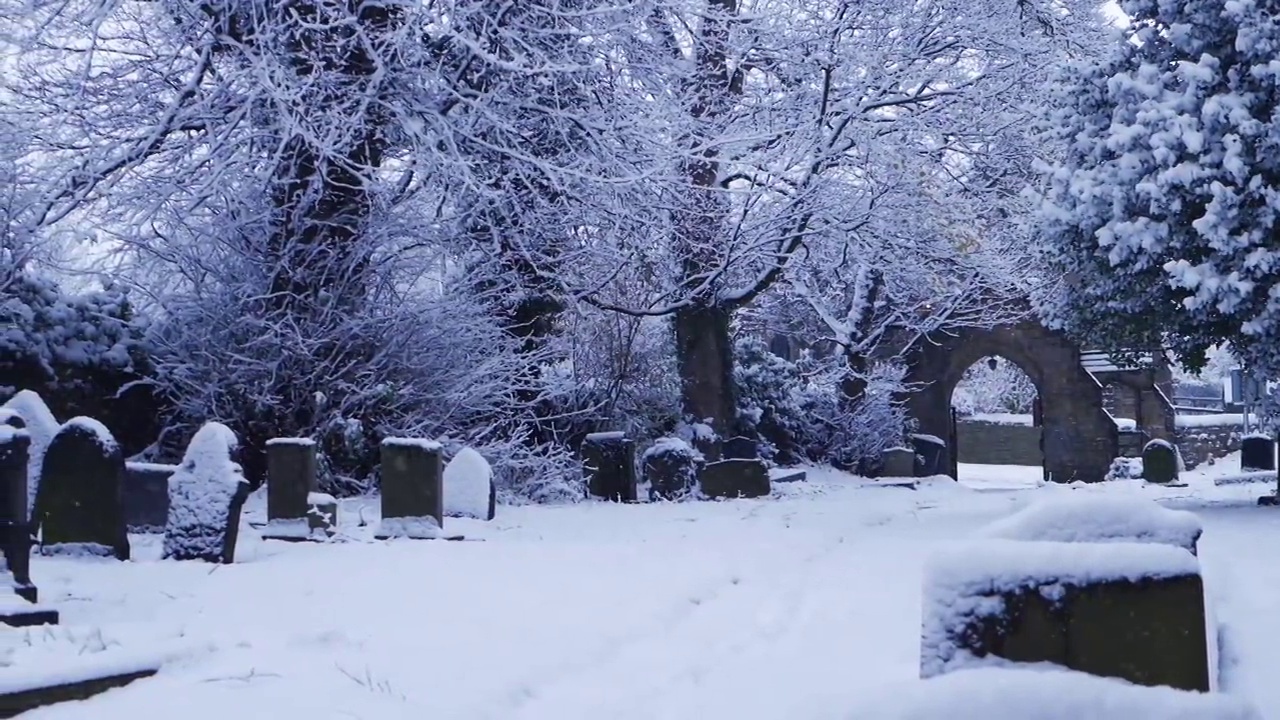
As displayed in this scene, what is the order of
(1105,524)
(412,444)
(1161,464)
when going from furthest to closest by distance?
(1161,464) < (412,444) < (1105,524)

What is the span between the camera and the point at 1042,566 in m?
3.20

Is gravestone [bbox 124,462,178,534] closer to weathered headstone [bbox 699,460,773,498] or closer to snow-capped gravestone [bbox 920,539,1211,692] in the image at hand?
snow-capped gravestone [bbox 920,539,1211,692]

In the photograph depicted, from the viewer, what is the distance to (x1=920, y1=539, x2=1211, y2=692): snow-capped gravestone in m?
3.14

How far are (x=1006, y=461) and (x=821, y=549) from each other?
35639mm

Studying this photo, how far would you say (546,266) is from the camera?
1422cm

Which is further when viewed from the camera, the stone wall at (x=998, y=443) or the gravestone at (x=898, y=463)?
the stone wall at (x=998, y=443)

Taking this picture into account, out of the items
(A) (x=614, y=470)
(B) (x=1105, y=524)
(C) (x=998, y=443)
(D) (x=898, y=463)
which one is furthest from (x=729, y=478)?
(C) (x=998, y=443)

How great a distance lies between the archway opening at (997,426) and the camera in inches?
1578

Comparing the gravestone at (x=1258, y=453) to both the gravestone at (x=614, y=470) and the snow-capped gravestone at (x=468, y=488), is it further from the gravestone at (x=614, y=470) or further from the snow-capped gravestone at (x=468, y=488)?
the snow-capped gravestone at (x=468, y=488)

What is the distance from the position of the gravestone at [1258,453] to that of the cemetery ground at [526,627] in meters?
13.2

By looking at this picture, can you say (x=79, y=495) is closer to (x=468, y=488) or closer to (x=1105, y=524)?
(x=468, y=488)

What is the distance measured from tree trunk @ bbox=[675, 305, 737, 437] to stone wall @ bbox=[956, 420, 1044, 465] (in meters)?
26.4

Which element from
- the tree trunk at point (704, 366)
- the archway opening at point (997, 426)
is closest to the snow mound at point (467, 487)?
the tree trunk at point (704, 366)

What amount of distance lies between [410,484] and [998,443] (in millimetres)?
37094
